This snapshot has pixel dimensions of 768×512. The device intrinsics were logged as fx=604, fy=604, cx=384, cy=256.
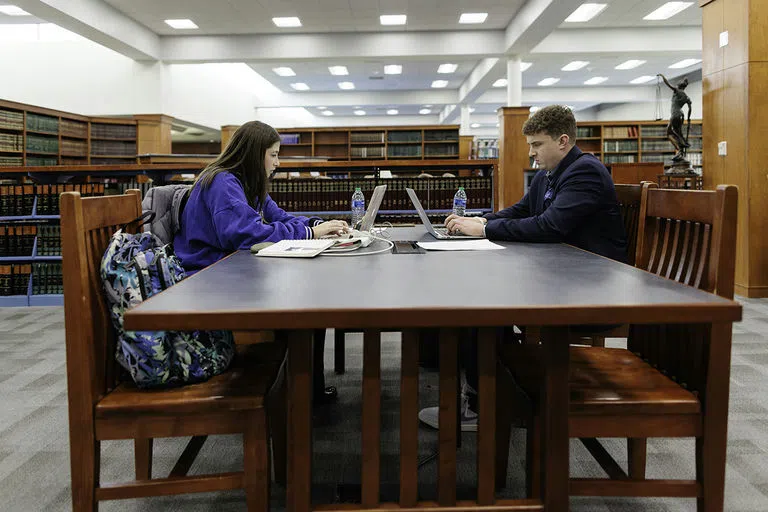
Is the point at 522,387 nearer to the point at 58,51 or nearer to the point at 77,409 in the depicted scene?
the point at 77,409

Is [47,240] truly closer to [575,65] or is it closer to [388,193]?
[388,193]

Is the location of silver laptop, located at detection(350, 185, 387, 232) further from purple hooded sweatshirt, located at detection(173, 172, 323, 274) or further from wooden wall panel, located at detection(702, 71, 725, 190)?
wooden wall panel, located at detection(702, 71, 725, 190)

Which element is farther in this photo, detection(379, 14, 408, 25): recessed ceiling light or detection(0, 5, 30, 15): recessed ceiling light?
detection(379, 14, 408, 25): recessed ceiling light

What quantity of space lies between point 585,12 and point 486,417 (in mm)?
9105

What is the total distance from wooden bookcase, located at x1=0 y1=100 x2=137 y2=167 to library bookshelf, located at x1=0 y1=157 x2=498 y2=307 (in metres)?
3.40

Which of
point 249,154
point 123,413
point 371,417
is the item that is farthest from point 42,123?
point 371,417

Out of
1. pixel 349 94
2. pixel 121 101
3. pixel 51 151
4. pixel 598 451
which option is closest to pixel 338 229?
pixel 598 451

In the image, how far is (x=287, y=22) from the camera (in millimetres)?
9367

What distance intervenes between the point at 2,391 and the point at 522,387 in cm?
237

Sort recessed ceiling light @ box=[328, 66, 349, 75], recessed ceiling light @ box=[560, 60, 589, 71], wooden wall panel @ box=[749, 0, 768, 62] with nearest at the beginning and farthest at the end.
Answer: wooden wall panel @ box=[749, 0, 768, 62] < recessed ceiling light @ box=[560, 60, 589, 71] < recessed ceiling light @ box=[328, 66, 349, 75]

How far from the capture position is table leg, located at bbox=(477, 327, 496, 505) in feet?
3.87

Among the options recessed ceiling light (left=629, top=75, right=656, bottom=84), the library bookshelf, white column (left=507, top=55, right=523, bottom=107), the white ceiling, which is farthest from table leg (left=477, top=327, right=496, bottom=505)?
recessed ceiling light (left=629, top=75, right=656, bottom=84)

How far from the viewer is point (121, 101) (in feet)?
34.0

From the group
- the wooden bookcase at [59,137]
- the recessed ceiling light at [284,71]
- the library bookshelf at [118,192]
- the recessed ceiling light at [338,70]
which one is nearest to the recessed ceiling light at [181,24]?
the wooden bookcase at [59,137]
